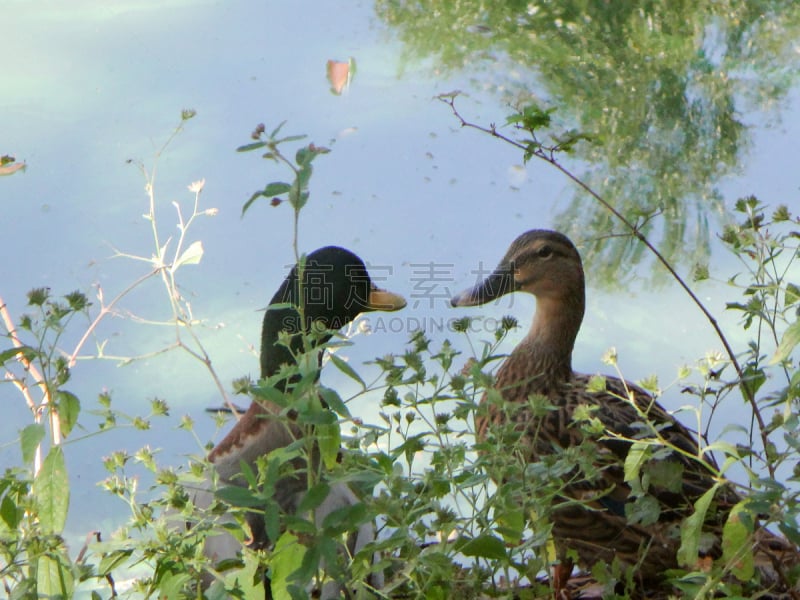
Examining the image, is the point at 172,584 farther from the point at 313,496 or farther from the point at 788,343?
the point at 788,343

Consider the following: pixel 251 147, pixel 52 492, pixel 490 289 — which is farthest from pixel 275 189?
pixel 490 289

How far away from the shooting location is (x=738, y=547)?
1382 millimetres

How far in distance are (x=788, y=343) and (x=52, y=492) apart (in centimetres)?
99

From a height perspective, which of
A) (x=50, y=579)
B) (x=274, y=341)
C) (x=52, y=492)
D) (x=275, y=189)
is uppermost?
(x=275, y=189)

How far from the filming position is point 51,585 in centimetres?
137

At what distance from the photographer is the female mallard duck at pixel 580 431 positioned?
193cm

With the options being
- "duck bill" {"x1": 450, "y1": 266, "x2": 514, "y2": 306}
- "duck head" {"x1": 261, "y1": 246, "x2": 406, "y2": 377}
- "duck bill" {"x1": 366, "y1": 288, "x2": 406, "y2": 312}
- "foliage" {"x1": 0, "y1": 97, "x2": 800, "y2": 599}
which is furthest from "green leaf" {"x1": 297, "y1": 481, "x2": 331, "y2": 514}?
"duck bill" {"x1": 450, "y1": 266, "x2": 514, "y2": 306}

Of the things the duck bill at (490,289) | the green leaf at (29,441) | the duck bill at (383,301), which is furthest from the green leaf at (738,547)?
the duck bill at (490,289)

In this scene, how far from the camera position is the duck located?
178 cm

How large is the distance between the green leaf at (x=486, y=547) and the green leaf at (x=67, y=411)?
522mm

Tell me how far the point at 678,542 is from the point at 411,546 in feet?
2.90

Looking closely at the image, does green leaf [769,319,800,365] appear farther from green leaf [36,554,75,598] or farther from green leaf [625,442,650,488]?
green leaf [36,554,75,598]

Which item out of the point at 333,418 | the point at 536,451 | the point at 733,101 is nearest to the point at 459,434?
the point at 333,418

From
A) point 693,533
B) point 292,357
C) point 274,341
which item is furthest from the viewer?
point 274,341
